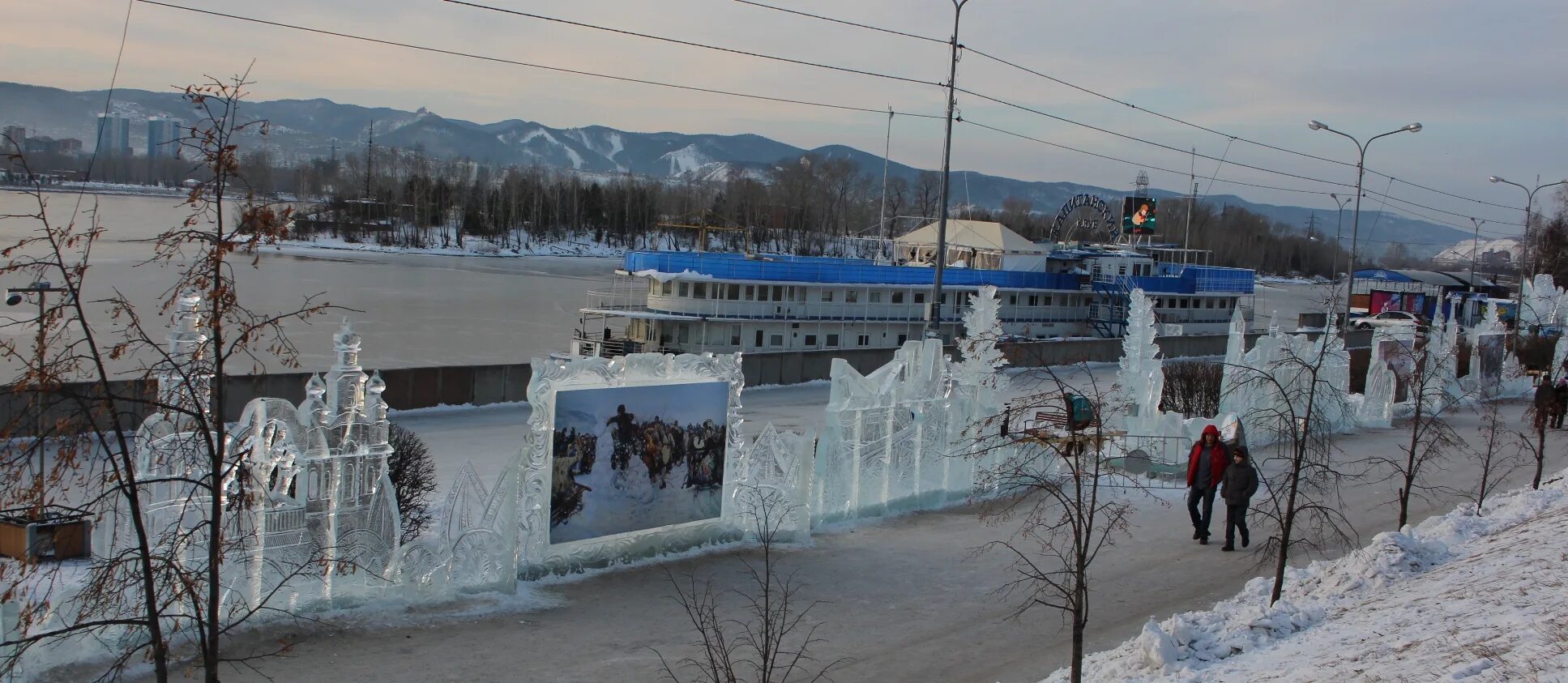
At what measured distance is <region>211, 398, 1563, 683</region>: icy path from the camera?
9.60 meters

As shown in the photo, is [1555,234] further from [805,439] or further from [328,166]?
[328,166]

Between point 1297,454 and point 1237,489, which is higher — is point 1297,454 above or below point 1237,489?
above

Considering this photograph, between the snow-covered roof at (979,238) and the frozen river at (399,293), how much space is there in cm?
1813

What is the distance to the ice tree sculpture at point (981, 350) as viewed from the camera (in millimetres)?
17828

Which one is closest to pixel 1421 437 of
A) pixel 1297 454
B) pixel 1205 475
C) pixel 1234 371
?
pixel 1205 475

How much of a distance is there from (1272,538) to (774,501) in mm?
5493

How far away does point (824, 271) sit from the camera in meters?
44.9

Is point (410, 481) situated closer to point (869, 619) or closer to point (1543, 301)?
point (869, 619)

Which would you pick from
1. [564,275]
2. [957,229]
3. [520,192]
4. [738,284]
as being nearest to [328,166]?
[520,192]

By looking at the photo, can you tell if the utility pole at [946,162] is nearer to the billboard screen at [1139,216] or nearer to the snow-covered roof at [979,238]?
the snow-covered roof at [979,238]

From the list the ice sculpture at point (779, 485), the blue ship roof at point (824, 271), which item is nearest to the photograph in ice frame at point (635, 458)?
the ice sculpture at point (779, 485)

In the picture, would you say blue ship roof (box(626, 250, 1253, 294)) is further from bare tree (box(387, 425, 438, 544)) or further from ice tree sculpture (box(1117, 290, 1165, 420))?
bare tree (box(387, 425, 438, 544))

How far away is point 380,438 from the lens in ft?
35.0

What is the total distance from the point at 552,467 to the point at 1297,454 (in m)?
7.38
